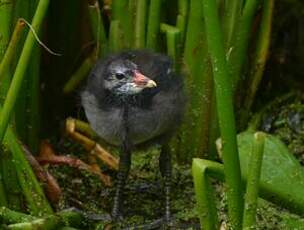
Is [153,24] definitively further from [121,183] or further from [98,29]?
[121,183]

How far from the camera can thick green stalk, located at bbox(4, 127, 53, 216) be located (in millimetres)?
2671

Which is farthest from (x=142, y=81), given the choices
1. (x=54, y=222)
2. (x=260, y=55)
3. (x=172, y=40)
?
(x=260, y=55)

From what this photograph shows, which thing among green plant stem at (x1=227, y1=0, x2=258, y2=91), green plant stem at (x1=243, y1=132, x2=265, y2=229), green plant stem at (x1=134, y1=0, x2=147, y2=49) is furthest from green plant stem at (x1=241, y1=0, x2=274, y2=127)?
green plant stem at (x1=243, y1=132, x2=265, y2=229)

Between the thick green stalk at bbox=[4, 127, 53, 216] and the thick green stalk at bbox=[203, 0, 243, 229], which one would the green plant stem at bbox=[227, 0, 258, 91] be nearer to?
the thick green stalk at bbox=[4, 127, 53, 216]

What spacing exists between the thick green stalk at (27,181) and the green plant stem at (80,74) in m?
0.92

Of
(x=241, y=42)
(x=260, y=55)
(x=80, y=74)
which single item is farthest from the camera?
(x=80, y=74)

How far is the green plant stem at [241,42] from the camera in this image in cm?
321

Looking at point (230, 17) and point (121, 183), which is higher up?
point (230, 17)

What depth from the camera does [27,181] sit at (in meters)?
2.79

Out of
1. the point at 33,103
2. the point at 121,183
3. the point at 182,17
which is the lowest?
the point at 121,183

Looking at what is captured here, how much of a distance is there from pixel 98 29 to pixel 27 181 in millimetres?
836

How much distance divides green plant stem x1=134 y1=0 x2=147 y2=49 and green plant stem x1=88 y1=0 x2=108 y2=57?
0.46ft

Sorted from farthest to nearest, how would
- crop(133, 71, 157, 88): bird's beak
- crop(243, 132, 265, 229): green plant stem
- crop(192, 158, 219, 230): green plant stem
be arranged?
crop(133, 71, 157, 88): bird's beak, crop(192, 158, 219, 230): green plant stem, crop(243, 132, 265, 229): green plant stem

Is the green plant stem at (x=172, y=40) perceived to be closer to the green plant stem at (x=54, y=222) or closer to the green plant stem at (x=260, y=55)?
the green plant stem at (x=260, y=55)
